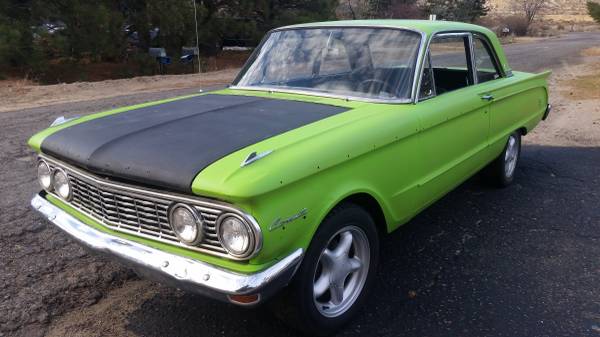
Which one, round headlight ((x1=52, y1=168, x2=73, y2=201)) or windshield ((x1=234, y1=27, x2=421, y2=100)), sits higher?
windshield ((x1=234, y1=27, x2=421, y2=100))

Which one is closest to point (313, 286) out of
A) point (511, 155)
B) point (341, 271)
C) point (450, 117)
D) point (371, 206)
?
point (341, 271)

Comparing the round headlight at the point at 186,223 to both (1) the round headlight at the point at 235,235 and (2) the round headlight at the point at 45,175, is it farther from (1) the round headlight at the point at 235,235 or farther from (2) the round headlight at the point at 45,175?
(2) the round headlight at the point at 45,175

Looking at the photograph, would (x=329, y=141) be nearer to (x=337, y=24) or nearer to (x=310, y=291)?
(x=310, y=291)

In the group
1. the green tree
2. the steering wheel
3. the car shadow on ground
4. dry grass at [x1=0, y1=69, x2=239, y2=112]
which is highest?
the green tree

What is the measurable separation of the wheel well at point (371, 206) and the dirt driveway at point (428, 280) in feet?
1.50

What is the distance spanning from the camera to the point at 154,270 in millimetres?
2406

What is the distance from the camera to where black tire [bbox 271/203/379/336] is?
252 cm

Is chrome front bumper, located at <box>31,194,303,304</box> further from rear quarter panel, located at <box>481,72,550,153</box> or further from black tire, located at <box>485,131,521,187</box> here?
black tire, located at <box>485,131,521,187</box>

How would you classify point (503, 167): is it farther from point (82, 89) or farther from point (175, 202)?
point (82, 89)

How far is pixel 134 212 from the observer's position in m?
2.57

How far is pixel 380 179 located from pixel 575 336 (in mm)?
1368

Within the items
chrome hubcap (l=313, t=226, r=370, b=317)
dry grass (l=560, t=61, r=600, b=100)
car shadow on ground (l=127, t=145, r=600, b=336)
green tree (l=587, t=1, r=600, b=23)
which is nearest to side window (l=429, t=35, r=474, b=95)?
car shadow on ground (l=127, t=145, r=600, b=336)

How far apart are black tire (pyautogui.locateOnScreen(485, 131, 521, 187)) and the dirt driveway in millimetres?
116

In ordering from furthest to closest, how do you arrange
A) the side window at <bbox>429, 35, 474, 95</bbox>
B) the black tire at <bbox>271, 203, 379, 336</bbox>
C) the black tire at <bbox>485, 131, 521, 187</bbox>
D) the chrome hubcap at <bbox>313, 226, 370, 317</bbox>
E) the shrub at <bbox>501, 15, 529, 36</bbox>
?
1. the shrub at <bbox>501, 15, 529, 36</bbox>
2. the black tire at <bbox>485, 131, 521, 187</bbox>
3. the side window at <bbox>429, 35, 474, 95</bbox>
4. the chrome hubcap at <bbox>313, 226, 370, 317</bbox>
5. the black tire at <bbox>271, 203, 379, 336</bbox>
